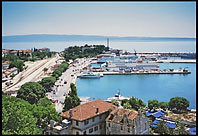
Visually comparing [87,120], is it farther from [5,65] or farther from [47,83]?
[5,65]

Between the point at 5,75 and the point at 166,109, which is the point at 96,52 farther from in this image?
the point at 166,109

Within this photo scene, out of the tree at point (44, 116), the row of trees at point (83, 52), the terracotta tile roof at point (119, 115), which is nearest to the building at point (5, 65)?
the row of trees at point (83, 52)

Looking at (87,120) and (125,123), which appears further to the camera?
(125,123)

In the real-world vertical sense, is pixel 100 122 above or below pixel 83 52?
below

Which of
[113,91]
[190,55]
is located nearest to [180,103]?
[113,91]

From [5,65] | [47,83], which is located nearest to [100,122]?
[47,83]

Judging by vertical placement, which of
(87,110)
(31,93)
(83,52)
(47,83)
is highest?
(83,52)
